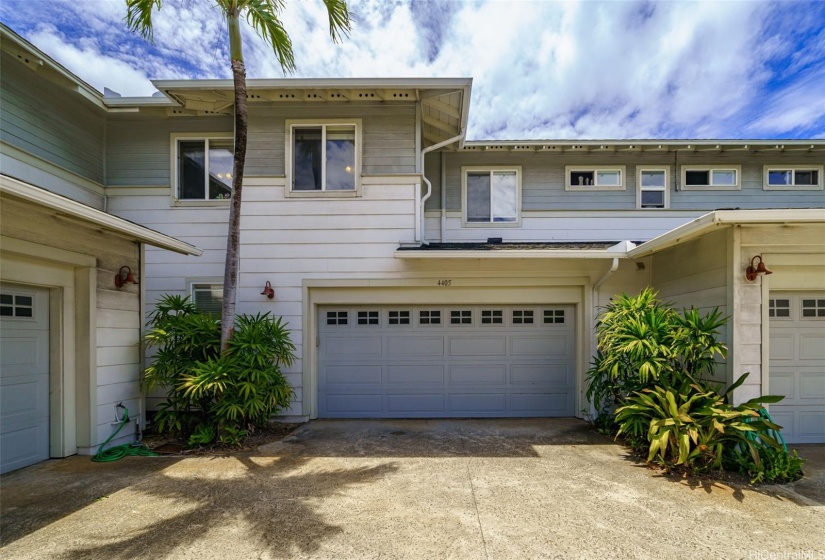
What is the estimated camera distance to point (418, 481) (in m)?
3.89

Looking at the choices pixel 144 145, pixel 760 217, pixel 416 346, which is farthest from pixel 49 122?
pixel 760 217

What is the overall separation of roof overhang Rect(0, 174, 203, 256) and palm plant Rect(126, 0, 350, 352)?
0.94m

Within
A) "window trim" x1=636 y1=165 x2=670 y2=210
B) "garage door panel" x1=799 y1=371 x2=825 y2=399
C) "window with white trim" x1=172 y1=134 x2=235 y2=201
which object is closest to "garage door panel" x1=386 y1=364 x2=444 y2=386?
"window with white trim" x1=172 y1=134 x2=235 y2=201

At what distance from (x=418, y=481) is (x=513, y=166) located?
252 inches

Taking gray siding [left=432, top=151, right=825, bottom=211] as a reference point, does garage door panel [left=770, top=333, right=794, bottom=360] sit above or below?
below

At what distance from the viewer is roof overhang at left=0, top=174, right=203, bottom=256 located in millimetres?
3250

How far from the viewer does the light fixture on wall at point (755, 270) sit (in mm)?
4258

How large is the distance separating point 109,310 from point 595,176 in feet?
29.5

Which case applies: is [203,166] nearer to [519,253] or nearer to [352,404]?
[352,404]

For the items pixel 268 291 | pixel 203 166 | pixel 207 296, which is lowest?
pixel 207 296

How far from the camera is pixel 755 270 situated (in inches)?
169

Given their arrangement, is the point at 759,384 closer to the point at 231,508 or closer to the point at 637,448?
the point at 637,448

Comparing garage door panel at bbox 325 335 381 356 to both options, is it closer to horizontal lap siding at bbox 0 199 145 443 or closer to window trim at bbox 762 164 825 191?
horizontal lap siding at bbox 0 199 145 443

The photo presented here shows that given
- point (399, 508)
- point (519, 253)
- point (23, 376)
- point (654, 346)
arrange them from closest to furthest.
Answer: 1. point (399, 508)
2. point (23, 376)
3. point (654, 346)
4. point (519, 253)
